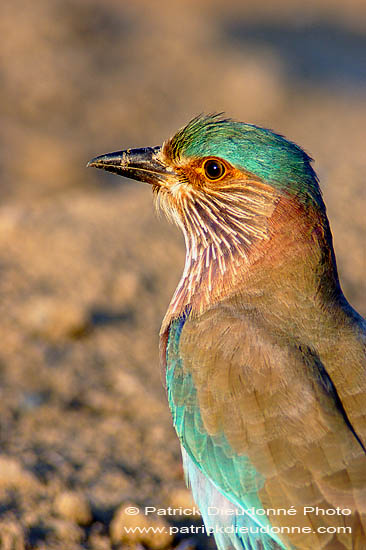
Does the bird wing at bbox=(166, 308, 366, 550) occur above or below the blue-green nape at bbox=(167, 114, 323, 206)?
below

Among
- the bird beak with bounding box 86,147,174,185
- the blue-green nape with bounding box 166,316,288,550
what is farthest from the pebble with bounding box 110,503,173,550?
the bird beak with bounding box 86,147,174,185

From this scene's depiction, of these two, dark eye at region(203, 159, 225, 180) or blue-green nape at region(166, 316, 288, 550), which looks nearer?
blue-green nape at region(166, 316, 288, 550)

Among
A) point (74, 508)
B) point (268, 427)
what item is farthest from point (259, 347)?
point (74, 508)

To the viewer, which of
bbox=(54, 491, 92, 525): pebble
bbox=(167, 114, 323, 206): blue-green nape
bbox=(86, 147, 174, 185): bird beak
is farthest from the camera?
bbox=(54, 491, 92, 525): pebble

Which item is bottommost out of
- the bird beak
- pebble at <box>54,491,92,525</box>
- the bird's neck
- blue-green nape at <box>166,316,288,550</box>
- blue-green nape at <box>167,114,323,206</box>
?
blue-green nape at <box>166,316,288,550</box>

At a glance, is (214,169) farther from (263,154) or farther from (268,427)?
(268,427)

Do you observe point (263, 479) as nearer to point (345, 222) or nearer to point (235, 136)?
point (235, 136)

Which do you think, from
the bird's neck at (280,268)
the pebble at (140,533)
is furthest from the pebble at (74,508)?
the bird's neck at (280,268)

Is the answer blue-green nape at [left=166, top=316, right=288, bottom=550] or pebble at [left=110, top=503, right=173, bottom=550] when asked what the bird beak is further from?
pebble at [left=110, top=503, right=173, bottom=550]
